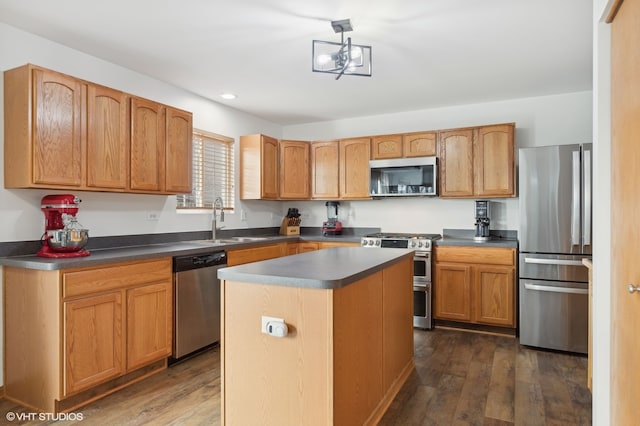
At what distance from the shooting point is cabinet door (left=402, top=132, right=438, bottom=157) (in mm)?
4523

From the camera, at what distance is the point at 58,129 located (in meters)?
2.62

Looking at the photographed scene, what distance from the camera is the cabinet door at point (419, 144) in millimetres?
4523

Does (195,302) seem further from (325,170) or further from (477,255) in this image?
(477,255)

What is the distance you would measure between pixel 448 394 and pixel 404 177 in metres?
2.60

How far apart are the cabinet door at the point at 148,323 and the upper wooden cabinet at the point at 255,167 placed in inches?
76.5

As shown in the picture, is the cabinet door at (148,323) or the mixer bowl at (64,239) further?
the cabinet door at (148,323)

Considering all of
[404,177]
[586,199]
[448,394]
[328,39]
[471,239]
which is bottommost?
[448,394]

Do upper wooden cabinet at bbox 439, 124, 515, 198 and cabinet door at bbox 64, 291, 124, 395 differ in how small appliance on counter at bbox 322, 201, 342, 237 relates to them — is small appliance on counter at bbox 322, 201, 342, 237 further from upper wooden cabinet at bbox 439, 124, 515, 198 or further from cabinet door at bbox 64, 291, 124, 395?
cabinet door at bbox 64, 291, 124, 395

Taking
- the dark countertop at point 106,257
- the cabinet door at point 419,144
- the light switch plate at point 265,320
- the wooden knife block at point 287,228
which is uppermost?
the cabinet door at point 419,144

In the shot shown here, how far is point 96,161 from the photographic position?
2.87 meters

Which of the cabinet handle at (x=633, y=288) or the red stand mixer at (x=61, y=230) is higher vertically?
the red stand mixer at (x=61, y=230)

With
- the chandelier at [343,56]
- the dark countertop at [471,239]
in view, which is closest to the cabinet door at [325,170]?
the dark countertop at [471,239]

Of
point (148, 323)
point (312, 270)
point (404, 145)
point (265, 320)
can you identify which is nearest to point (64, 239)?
point (148, 323)

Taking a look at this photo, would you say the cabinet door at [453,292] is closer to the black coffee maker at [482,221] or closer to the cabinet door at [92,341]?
the black coffee maker at [482,221]
